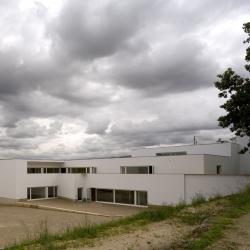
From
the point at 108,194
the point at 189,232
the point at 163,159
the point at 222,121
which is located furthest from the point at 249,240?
the point at 108,194

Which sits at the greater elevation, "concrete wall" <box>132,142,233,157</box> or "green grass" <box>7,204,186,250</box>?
"concrete wall" <box>132,142,233,157</box>

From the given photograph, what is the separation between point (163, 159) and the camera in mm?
37781

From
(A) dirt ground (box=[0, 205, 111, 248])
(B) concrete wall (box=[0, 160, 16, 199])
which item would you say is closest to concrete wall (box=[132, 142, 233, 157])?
(A) dirt ground (box=[0, 205, 111, 248])

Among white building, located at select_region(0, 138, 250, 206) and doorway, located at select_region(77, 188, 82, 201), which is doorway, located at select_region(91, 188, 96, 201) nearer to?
white building, located at select_region(0, 138, 250, 206)

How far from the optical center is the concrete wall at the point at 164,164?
35594mm

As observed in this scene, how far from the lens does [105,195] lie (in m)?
41.9

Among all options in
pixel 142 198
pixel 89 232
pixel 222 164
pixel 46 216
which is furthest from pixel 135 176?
pixel 89 232

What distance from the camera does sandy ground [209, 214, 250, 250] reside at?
25.0 ft

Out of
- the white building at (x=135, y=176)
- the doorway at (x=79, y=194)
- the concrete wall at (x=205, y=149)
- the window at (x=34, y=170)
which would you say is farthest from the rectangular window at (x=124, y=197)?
the window at (x=34, y=170)

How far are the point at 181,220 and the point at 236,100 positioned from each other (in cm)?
1187

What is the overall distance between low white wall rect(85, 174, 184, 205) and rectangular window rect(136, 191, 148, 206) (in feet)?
1.73

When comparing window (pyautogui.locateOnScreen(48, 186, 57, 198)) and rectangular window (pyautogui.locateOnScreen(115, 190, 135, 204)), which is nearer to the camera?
rectangular window (pyautogui.locateOnScreen(115, 190, 135, 204))

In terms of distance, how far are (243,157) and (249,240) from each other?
37.3 meters

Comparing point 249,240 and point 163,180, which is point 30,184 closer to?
point 163,180
